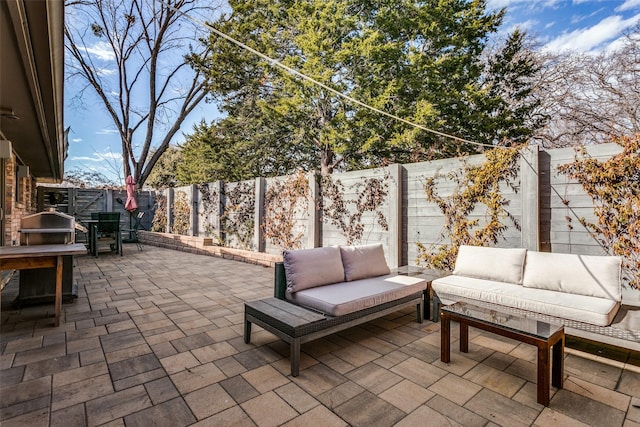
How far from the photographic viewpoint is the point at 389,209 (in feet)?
15.9

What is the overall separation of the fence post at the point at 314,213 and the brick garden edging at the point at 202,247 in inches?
34.7

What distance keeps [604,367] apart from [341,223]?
12.4ft

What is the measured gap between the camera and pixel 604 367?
243 centimetres

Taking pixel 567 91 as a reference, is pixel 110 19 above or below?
above

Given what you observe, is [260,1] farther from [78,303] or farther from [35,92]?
[78,303]

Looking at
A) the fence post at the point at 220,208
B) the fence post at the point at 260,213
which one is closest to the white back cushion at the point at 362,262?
the fence post at the point at 260,213

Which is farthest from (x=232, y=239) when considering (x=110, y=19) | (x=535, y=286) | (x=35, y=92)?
(x=110, y=19)

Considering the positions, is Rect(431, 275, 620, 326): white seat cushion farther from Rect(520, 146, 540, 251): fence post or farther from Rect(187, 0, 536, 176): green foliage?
Rect(187, 0, 536, 176): green foliage

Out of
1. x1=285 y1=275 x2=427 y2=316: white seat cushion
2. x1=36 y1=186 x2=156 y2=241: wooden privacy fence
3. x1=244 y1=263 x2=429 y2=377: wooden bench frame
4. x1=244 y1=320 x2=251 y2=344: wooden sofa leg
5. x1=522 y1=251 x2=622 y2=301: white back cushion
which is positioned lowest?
x1=244 y1=320 x2=251 y2=344: wooden sofa leg

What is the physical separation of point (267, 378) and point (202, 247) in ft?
22.1

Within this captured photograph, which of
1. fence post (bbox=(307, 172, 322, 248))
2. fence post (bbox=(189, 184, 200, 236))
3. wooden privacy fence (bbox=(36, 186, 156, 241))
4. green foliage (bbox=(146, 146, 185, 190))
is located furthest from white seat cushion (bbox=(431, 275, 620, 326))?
green foliage (bbox=(146, 146, 185, 190))

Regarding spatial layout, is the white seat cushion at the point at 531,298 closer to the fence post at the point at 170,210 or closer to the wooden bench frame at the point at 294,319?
the wooden bench frame at the point at 294,319

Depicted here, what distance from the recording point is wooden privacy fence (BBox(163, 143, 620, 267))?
337cm

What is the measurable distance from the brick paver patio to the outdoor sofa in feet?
1.09
